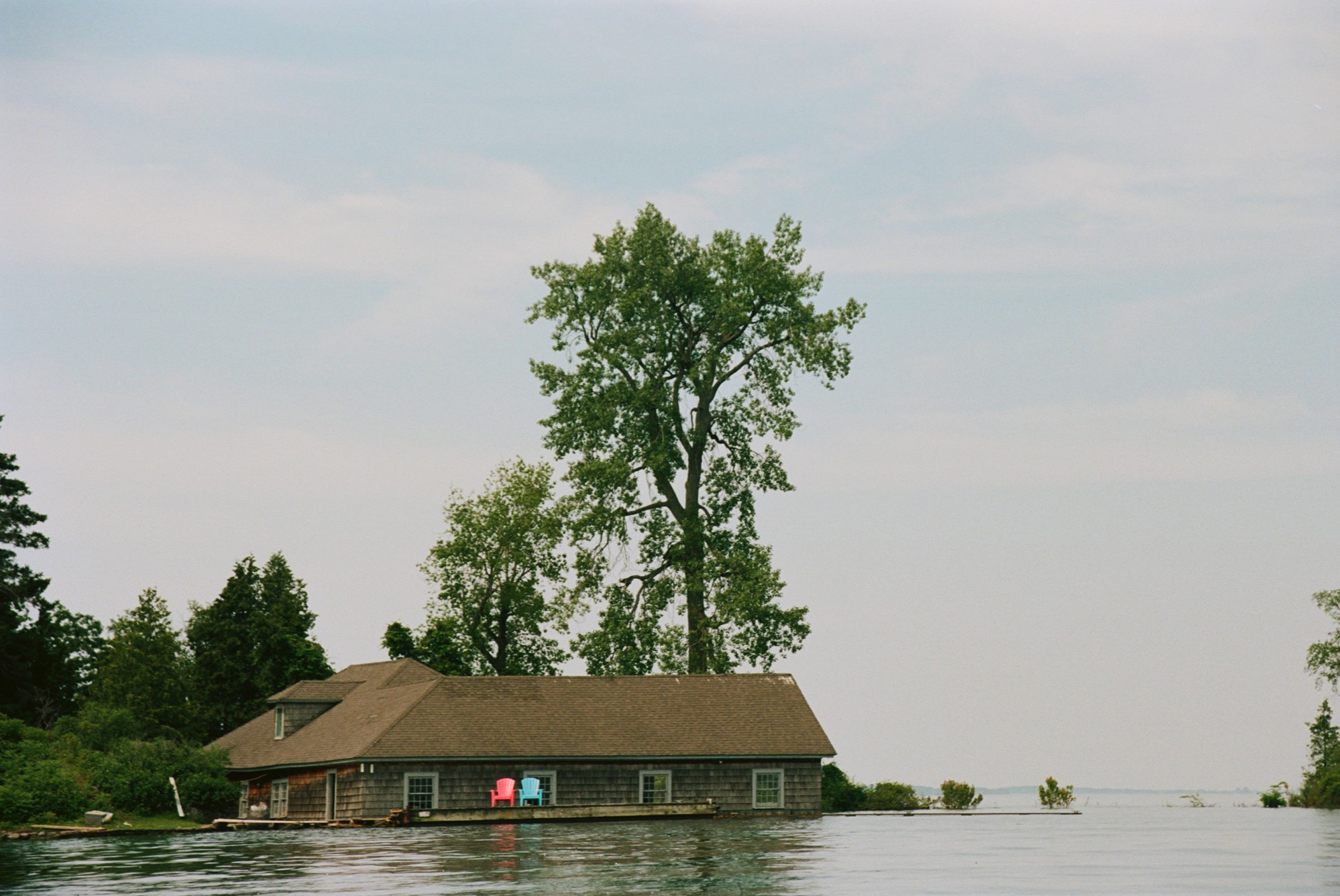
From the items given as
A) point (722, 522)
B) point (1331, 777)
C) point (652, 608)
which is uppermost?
point (722, 522)

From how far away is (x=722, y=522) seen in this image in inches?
2283

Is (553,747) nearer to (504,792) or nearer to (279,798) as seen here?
(504,792)

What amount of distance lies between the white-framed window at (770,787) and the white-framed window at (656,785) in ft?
10.1

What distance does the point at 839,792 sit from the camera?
187 ft

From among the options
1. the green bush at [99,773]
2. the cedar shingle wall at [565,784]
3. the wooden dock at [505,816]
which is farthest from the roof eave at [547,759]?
the green bush at [99,773]

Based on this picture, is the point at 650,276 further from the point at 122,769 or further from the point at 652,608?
the point at 122,769

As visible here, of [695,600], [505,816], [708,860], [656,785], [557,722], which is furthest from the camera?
[695,600]

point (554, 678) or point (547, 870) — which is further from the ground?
point (554, 678)

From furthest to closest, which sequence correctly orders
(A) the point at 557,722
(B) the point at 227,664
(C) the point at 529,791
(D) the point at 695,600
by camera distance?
(B) the point at 227,664 < (D) the point at 695,600 < (A) the point at 557,722 < (C) the point at 529,791

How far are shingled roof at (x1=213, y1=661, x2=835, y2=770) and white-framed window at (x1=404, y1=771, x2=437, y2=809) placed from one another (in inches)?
31.2

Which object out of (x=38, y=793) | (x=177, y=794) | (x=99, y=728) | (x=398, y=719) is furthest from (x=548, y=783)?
(x=99, y=728)

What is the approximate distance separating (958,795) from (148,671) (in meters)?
38.3

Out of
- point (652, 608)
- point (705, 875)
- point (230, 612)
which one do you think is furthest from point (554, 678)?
point (705, 875)

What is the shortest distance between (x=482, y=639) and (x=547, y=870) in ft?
157
